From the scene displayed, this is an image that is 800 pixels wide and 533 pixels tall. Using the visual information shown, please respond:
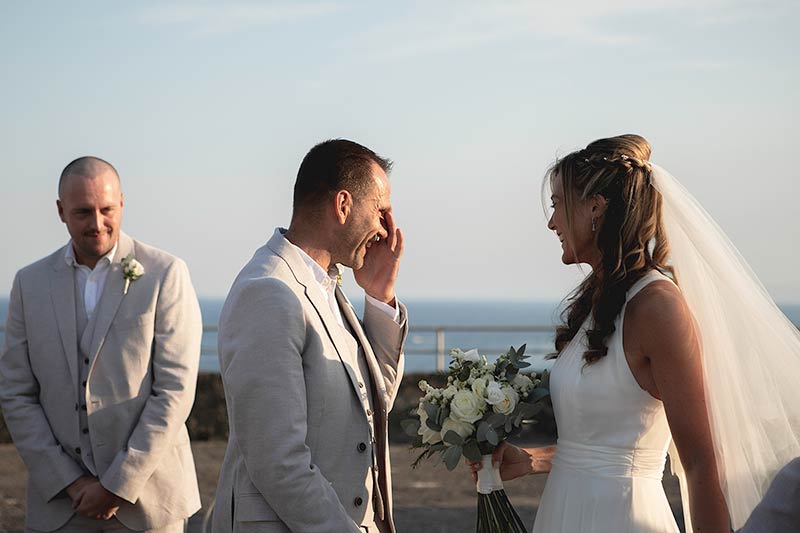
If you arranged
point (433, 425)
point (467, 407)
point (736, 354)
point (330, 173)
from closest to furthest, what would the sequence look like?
point (736, 354)
point (330, 173)
point (467, 407)
point (433, 425)

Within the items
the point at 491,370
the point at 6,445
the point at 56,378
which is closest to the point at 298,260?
the point at 491,370

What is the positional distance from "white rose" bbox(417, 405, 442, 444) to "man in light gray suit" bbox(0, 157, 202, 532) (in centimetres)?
174

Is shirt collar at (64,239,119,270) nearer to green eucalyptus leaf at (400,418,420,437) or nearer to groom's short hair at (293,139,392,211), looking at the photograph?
groom's short hair at (293,139,392,211)

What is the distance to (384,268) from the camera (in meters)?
4.61

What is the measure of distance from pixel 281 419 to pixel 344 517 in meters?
0.46

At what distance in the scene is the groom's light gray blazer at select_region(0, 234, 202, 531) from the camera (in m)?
5.45

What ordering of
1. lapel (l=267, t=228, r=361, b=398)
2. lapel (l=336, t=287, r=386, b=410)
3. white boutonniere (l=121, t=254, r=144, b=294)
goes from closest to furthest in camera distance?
lapel (l=267, t=228, r=361, b=398)
lapel (l=336, t=287, r=386, b=410)
white boutonniere (l=121, t=254, r=144, b=294)

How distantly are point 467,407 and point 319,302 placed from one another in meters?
0.75

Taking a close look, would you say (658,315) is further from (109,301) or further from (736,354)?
(109,301)

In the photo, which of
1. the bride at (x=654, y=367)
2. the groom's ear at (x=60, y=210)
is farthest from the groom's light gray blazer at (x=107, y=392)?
the bride at (x=654, y=367)

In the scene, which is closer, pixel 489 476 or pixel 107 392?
pixel 489 476

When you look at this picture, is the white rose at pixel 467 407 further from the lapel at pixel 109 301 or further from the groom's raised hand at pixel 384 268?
the lapel at pixel 109 301

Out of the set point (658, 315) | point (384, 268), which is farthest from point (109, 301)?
point (658, 315)

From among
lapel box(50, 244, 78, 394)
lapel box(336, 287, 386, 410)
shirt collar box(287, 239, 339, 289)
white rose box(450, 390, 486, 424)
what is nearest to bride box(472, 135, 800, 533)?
white rose box(450, 390, 486, 424)
